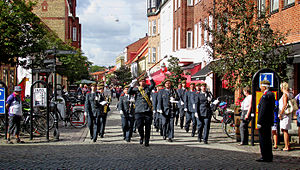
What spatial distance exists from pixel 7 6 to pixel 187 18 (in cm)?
1878

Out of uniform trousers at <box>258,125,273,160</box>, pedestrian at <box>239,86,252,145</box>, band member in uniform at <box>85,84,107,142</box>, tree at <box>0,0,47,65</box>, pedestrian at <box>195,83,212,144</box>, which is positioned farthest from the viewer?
tree at <box>0,0,47,65</box>

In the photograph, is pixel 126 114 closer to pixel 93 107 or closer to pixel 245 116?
pixel 93 107

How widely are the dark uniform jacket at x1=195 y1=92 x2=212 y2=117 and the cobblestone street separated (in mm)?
936

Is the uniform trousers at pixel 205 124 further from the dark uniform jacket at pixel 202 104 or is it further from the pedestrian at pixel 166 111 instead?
the pedestrian at pixel 166 111

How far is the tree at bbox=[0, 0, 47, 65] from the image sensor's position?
59.1 ft

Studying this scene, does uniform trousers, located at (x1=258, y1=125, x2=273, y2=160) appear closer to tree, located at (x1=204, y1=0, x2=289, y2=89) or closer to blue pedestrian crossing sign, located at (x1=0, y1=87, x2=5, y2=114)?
tree, located at (x1=204, y1=0, x2=289, y2=89)

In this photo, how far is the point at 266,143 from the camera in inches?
342

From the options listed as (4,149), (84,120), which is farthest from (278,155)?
(84,120)

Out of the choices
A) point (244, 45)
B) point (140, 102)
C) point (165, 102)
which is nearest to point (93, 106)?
point (140, 102)

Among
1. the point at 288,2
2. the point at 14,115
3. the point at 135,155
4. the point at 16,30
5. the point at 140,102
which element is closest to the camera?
the point at 135,155

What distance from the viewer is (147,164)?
27.1 feet

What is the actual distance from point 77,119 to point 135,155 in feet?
23.9

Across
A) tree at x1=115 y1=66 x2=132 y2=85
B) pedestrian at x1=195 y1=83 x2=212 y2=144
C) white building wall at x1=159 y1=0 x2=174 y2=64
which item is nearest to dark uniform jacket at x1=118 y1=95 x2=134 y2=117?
pedestrian at x1=195 y1=83 x2=212 y2=144

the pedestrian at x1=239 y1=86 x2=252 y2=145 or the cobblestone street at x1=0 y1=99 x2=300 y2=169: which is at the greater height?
the pedestrian at x1=239 y1=86 x2=252 y2=145
